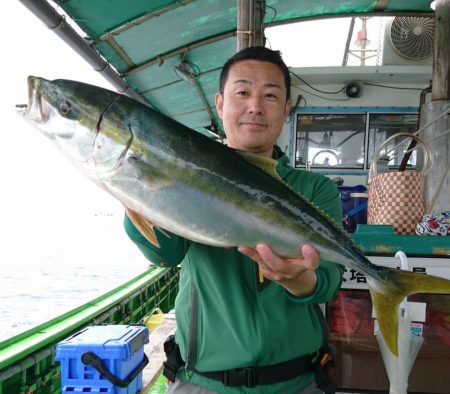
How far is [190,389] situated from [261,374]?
16.1 inches

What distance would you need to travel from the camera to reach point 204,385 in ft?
7.11

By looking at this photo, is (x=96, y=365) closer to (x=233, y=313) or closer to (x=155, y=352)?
(x=155, y=352)

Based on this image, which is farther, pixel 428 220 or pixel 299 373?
pixel 428 220

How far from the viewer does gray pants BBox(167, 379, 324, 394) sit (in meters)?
2.19

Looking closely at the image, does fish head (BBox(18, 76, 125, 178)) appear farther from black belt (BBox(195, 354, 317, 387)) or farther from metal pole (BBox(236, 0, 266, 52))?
metal pole (BBox(236, 0, 266, 52))

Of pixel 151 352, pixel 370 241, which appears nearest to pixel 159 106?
pixel 151 352

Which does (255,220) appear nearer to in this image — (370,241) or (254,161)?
(254,161)

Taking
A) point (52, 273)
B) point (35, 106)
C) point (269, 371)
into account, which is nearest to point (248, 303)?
point (269, 371)

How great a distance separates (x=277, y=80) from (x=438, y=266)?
7.79ft

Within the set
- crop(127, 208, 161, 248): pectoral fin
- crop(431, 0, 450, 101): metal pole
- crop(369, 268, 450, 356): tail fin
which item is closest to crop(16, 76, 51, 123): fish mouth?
crop(127, 208, 161, 248): pectoral fin

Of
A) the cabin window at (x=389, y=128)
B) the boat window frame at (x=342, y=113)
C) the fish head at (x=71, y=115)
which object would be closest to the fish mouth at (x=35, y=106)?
the fish head at (x=71, y=115)

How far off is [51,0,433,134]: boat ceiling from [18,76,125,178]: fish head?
3449mm

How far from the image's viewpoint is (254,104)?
2.38 metres

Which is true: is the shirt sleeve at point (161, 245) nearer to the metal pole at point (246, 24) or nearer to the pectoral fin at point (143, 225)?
the pectoral fin at point (143, 225)
